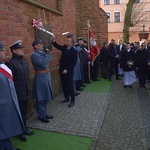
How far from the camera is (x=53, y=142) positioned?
440 centimetres

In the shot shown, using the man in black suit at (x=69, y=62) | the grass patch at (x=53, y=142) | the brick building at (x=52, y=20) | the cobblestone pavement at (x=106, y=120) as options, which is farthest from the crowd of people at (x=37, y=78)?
the brick building at (x=52, y=20)

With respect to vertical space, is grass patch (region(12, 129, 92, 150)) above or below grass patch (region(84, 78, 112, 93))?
above

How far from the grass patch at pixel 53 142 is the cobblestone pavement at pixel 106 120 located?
173 mm

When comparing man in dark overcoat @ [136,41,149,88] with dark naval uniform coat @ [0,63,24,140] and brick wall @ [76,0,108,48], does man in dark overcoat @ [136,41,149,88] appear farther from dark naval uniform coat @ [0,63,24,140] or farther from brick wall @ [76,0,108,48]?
dark naval uniform coat @ [0,63,24,140]

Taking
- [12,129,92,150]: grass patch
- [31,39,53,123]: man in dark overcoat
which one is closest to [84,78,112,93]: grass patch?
[31,39,53,123]: man in dark overcoat

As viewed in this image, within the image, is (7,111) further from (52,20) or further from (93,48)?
(93,48)

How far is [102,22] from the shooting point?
11523 mm

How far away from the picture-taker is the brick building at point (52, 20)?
4.98 m

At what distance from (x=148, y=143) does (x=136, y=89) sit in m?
4.73

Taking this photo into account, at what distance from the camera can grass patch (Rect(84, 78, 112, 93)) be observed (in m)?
8.66

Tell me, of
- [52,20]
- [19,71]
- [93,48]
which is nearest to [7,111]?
[19,71]

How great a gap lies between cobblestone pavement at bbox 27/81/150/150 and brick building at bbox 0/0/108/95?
1.29m

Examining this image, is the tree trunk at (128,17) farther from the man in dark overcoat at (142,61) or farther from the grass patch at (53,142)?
the grass patch at (53,142)

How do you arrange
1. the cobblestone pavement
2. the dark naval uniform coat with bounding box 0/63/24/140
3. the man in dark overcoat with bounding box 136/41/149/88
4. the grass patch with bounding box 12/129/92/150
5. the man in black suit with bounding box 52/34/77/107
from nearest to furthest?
the dark naval uniform coat with bounding box 0/63/24/140
the grass patch with bounding box 12/129/92/150
the cobblestone pavement
the man in black suit with bounding box 52/34/77/107
the man in dark overcoat with bounding box 136/41/149/88
